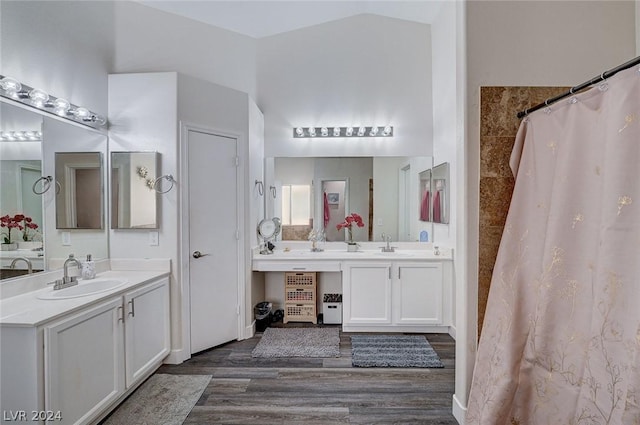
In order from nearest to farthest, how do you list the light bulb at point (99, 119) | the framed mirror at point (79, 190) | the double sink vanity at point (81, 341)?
1. the double sink vanity at point (81, 341)
2. the framed mirror at point (79, 190)
3. the light bulb at point (99, 119)

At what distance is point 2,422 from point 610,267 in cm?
278

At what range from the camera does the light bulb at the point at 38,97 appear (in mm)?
1922

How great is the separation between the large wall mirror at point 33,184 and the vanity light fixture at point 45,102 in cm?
5

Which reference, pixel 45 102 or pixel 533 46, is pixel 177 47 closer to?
pixel 45 102

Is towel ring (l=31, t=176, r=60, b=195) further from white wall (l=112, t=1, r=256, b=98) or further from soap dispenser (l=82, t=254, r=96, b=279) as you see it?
white wall (l=112, t=1, r=256, b=98)

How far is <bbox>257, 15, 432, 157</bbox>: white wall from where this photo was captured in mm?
3656

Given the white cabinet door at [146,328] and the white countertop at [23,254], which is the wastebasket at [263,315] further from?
the white countertop at [23,254]

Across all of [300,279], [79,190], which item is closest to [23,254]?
[79,190]

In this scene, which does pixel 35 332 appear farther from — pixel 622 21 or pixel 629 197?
pixel 622 21

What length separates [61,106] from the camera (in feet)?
6.95

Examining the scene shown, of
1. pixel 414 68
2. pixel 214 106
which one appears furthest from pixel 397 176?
pixel 214 106

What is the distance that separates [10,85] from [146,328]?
1.79 m

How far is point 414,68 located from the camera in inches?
144

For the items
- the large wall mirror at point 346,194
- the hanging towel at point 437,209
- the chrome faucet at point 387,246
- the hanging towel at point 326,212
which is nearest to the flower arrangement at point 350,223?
the large wall mirror at point 346,194
